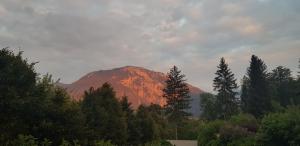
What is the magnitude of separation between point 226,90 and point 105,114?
5461cm

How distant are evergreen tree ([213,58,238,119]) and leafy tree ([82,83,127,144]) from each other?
48986 millimetres

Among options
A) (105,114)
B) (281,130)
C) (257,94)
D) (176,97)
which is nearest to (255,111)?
(257,94)

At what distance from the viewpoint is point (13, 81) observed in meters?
20.2

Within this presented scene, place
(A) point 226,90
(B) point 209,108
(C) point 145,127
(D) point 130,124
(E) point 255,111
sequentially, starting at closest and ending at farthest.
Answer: (D) point 130,124 → (C) point 145,127 → (E) point 255,111 → (A) point 226,90 → (B) point 209,108

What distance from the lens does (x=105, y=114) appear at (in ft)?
95.7

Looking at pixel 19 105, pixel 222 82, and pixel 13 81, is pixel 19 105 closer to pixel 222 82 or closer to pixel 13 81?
pixel 13 81

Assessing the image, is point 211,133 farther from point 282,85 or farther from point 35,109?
point 282,85

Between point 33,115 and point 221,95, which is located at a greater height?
point 221,95

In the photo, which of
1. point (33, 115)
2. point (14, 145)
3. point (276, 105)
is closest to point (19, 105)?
point (33, 115)

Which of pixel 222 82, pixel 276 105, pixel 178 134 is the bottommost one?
pixel 178 134

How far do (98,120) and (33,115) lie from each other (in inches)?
362

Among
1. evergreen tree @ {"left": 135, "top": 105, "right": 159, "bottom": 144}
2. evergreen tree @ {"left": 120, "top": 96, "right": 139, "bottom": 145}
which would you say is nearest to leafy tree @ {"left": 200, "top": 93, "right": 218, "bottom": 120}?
evergreen tree @ {"left": 135, "top": 105, "right": 159, "bottom": 144}

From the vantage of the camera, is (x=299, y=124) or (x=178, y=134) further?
(x=178, y=134)

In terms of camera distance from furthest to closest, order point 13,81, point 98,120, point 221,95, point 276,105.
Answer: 1. point 221,95
2. point 276,105
3. point 98,120
4. point 13,81
